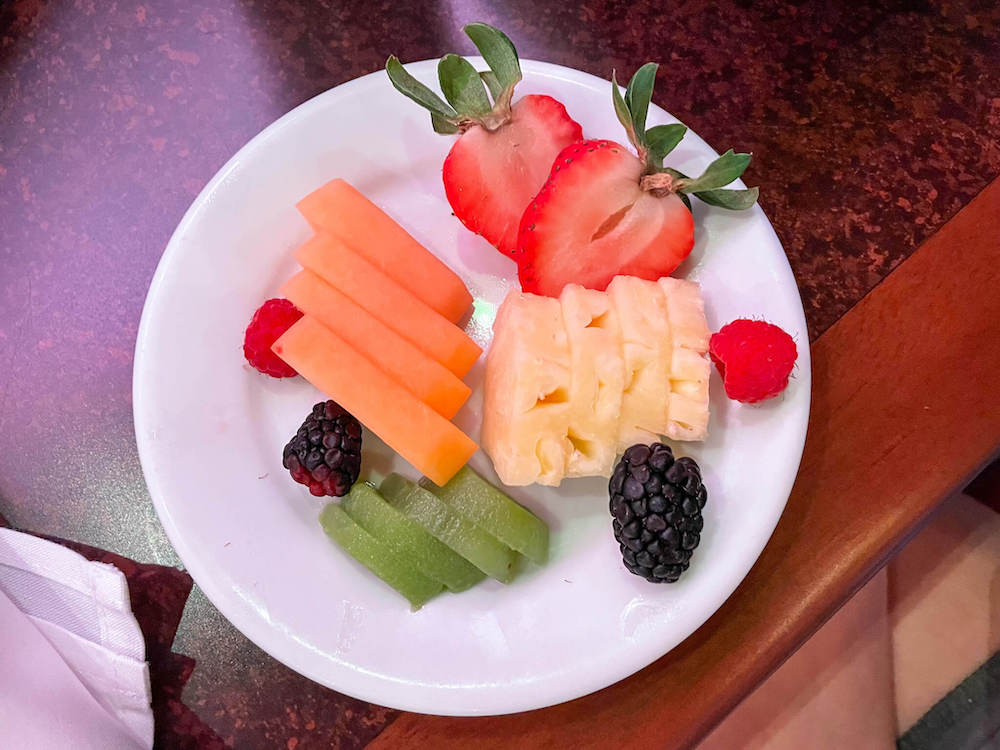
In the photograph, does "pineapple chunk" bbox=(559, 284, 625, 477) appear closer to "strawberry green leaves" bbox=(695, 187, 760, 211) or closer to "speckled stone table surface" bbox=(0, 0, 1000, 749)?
"strawberry green leaves" bbox=(695, 187, 760, 211)

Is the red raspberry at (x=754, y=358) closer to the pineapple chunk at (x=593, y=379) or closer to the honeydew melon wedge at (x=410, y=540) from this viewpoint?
the pineapple chunk at (x=593, y=379)

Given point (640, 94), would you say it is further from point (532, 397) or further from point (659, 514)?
point (659, 514)

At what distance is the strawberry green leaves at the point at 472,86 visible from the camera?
1.13 metres

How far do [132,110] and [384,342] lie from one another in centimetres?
80

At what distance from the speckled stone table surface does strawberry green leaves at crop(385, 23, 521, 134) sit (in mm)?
387

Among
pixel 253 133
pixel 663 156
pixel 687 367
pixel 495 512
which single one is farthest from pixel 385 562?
pixel 253 133

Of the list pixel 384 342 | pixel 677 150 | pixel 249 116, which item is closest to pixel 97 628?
pixel 384 342

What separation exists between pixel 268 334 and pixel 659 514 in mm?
643

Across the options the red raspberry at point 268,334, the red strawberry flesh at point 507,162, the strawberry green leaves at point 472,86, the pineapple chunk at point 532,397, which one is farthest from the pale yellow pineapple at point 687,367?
the red raspberry at point 268,334

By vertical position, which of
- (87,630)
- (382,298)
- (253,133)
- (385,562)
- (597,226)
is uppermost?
(597,226)

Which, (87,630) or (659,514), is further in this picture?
(87,630)

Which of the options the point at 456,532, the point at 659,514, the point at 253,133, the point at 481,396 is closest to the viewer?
the point at 659,514

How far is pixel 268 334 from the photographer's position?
3.91ft

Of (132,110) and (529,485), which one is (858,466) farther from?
(132,110)
